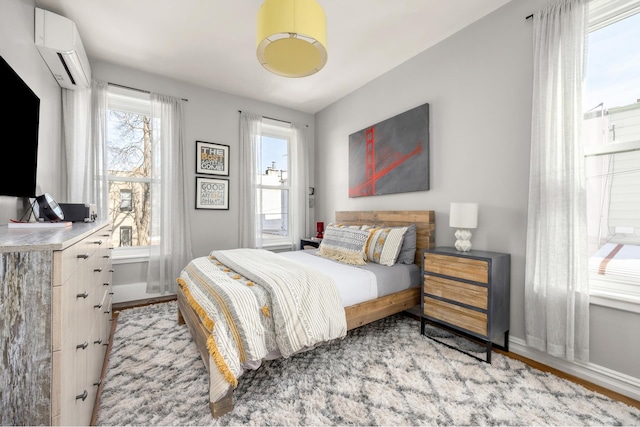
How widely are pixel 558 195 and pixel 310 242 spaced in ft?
9.87

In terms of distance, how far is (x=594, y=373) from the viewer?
182 cm

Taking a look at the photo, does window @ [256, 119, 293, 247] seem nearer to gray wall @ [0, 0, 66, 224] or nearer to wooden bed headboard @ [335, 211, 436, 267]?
wooden bed headboard @ [335, 211, 436, 267]

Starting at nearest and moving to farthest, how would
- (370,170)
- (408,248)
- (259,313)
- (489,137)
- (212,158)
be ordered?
(259,313), (489,137), (408,248), (370,170), (212,158)

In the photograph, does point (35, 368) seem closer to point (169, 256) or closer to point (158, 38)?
point (169, 256)

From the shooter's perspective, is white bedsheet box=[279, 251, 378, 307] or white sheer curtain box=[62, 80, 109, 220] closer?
white bedsheet box=[279, 251, 378, 307]

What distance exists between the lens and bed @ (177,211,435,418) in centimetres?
147

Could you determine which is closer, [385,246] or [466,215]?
[466,215]

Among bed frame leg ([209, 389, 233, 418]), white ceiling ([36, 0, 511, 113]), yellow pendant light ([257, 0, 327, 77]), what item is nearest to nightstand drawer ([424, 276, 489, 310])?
bed frame leg ([209, 389, 233, 418])

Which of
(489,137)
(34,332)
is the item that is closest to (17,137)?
(34,332)

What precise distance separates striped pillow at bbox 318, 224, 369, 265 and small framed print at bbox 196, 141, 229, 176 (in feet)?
6.10

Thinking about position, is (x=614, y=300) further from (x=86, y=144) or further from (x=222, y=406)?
(x=86, y=144)

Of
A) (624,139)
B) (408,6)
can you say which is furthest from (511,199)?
(408,6)

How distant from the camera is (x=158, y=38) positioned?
9.00 feet

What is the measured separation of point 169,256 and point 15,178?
1930mm
